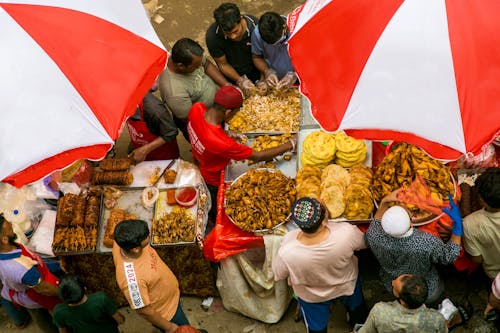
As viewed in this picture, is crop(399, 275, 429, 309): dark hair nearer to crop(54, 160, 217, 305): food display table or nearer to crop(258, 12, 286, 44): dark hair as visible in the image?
crop(54, 160, 217, 305): food display table

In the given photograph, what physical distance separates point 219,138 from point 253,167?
0.49m

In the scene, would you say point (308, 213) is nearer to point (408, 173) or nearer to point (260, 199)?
point (260, 199)

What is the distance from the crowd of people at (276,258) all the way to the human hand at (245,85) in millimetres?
15

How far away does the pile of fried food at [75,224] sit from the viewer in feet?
16.3

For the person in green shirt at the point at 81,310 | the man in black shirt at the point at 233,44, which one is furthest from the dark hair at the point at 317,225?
the man in black shirt at the point at 233,44

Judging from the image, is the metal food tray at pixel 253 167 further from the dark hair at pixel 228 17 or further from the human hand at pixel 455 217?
the human hand at pixel 455 217

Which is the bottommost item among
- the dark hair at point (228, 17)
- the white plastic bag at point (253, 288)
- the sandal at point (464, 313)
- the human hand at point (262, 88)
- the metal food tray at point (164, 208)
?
the sandal at point (464, 313)

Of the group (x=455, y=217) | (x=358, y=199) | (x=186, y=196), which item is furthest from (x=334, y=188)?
(x=186, y=196)

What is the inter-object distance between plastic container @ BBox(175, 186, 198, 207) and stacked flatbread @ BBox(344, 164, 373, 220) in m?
1.35

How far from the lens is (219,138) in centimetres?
483

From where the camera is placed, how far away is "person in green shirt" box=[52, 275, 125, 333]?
418 cm

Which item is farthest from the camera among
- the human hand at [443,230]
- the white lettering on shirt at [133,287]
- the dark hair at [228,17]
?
the dark hair at [228,17]

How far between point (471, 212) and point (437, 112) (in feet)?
4.49

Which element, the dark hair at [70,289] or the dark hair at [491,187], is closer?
the dark hair at [491,187]
